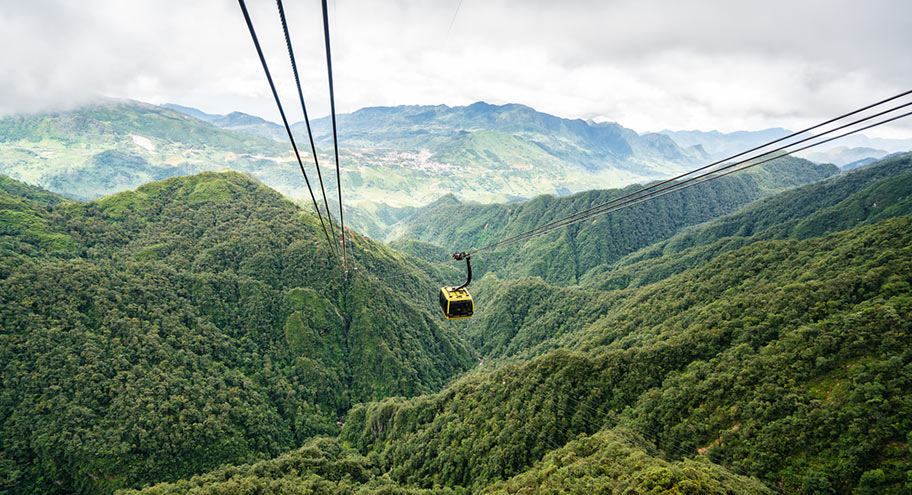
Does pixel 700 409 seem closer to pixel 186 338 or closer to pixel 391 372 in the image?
pixel 391 372

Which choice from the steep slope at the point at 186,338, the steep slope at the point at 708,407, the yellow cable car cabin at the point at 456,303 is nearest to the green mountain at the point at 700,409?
the steep slope at the point at 708,407

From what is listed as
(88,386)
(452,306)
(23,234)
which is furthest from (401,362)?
(23,234)

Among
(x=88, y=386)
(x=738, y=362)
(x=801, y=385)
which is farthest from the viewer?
(x=88, y=386)

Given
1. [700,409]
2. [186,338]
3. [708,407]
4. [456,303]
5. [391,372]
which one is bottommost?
[391,372]

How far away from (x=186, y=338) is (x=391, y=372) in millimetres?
66940

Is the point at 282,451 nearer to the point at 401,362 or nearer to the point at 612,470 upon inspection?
the point at 401,362

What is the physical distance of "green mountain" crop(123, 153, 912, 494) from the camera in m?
56.9

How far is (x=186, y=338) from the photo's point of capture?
120m

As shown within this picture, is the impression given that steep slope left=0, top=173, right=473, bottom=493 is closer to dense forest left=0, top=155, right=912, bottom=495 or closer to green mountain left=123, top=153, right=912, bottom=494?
dense forest left=0, top=155, right=912, bottom=495

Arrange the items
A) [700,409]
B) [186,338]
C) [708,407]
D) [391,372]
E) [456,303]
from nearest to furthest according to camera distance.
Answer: [456,303], [708,407], [700,409], [186,338], [391,372]

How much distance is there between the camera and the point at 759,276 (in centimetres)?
11875

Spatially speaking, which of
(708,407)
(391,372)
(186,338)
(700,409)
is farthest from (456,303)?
(391,372)

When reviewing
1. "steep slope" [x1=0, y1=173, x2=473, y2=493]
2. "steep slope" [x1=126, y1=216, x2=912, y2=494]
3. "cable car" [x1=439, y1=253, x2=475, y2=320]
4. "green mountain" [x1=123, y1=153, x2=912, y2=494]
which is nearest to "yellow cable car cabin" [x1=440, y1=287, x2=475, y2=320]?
"cable car" [x1=439, y1=253, x2=475, y2=320]

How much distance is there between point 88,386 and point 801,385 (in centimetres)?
15117
